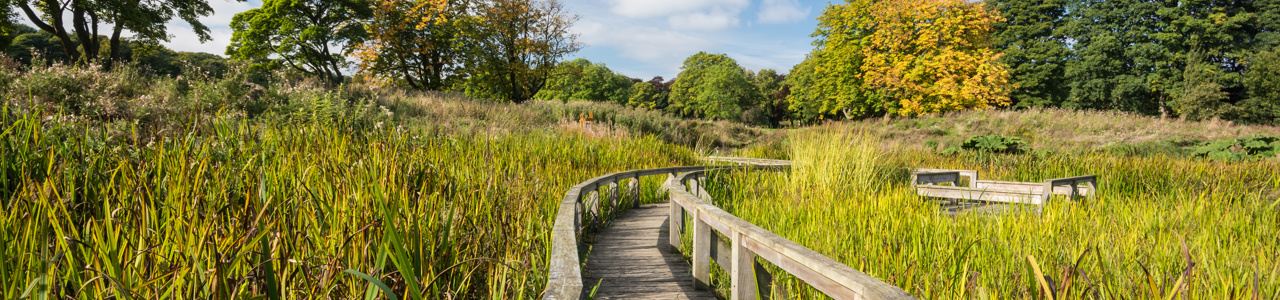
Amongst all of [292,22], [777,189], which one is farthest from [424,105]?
[292,22]

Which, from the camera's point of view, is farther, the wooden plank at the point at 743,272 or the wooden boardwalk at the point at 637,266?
the wooden boardwalk at the point at 637,266

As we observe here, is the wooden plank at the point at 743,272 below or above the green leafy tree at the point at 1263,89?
below

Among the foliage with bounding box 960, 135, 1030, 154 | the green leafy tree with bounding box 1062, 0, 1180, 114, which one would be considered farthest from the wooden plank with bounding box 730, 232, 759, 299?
the green leafy tree with bounding box 1062, 0, 1180, 114

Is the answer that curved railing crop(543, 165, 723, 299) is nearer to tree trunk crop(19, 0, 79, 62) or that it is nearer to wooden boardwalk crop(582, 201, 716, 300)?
wooden boardwalk crop(582, 201, 716, 300)

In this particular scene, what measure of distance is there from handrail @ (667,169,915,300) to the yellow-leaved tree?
20464 millimetres

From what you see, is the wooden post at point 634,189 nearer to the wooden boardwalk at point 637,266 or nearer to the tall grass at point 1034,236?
the tall grass at point 1034,236

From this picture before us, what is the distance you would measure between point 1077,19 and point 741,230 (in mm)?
42684

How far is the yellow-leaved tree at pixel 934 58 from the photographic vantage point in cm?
2077

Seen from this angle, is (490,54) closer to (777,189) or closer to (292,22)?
(292,22)

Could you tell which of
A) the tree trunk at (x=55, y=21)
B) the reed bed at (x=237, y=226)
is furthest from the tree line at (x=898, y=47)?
the reed bed at (x=237, y=226)

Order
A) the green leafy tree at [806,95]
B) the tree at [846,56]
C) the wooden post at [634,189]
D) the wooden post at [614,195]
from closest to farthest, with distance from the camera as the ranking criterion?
the wooden post at [614,195]
the wooden post at [634,189]
the tree at [846,56]
the green leafy tree at [806,95]

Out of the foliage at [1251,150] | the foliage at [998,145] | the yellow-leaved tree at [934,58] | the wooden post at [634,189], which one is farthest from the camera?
the yellow-leaved tree at [934,58]

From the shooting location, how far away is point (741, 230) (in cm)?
282

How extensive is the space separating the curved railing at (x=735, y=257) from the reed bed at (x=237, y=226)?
0.20 meters
